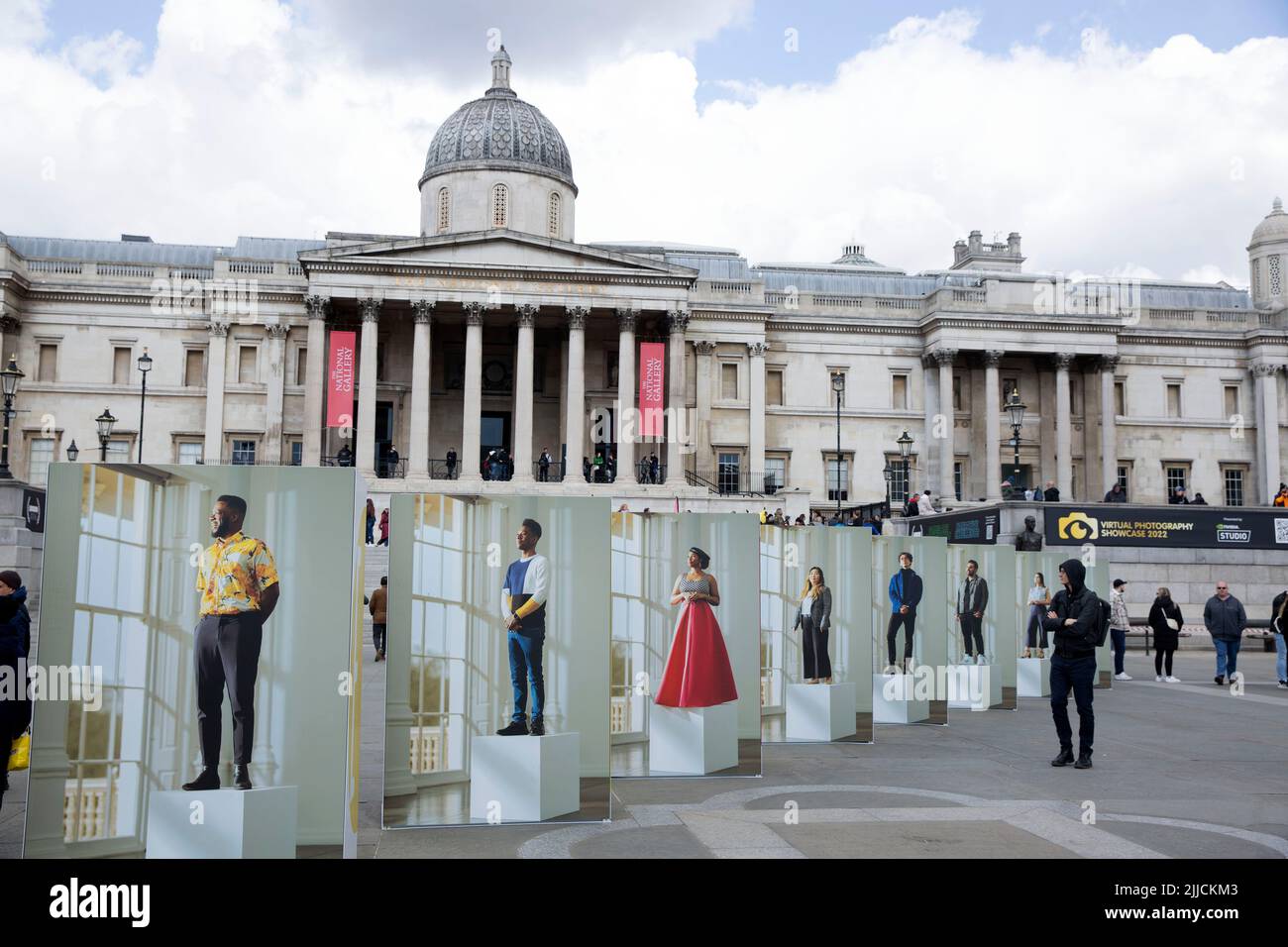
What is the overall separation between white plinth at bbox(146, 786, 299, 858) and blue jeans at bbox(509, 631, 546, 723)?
259 centimetres

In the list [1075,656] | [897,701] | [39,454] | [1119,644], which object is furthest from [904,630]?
[39,454]

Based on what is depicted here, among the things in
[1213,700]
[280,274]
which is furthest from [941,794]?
[280,274]

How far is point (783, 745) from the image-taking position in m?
14.0

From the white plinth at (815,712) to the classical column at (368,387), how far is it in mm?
36542

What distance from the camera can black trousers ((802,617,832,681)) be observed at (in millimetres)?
13914

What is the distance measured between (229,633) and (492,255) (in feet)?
146

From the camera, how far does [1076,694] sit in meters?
12.4

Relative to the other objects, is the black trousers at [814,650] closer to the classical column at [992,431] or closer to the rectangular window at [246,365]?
the classical column at [992,431]

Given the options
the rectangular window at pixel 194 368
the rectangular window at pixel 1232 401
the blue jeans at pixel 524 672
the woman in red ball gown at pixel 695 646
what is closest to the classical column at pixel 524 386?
the rectangular window at pixel 194 368

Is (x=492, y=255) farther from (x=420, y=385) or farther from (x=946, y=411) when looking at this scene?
(x=946, y=411)

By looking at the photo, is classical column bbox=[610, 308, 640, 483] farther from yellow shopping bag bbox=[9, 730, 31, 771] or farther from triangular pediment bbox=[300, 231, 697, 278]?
yellow shopping bag bbox=[9, 730, 31, 771]

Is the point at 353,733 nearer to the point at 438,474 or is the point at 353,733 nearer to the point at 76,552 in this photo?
the point at 76,552

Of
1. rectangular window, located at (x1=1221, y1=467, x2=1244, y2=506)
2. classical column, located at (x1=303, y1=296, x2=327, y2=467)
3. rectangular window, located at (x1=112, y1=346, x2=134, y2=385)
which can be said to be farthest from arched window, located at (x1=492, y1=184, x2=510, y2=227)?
rectangular window, located at (x1=1221, y1=467, x2=1244, y2=506)

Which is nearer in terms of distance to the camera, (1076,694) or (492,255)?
(1076,694)
